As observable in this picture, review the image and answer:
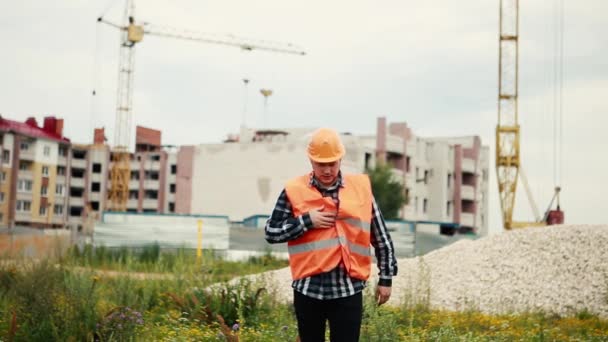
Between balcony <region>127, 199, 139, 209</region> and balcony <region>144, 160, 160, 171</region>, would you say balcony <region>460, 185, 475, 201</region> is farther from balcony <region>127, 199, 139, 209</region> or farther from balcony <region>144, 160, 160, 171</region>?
balcony <region>127, 199, 139, 209</region>

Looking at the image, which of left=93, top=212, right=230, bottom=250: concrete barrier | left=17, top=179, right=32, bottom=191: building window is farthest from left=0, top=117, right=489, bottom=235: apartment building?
left=93, top=212, right=230, bottom=250: concrete barrier

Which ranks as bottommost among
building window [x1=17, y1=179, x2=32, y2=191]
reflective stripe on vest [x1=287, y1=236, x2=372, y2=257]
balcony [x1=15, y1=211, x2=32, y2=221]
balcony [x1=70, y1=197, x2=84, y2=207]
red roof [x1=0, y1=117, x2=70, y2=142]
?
reflective stripe on vest [x1=287, y1=236, x2=372, y2=257]

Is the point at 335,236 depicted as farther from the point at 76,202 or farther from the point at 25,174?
the point at 76,202

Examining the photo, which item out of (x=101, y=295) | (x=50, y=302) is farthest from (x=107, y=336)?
(x=101, y=295)

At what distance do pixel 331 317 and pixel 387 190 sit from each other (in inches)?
2614

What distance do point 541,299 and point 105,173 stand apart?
98.7 m

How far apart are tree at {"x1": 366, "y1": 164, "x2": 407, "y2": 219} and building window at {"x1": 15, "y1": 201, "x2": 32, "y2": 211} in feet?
134

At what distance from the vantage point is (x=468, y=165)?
3568 inches

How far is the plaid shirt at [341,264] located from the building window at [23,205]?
3601 inches

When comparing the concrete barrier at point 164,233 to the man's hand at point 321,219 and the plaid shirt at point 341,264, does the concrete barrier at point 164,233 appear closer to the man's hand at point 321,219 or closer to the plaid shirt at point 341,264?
the plaid shirt at point 341,264

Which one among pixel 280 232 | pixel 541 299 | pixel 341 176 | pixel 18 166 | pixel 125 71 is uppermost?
pixel 125 71

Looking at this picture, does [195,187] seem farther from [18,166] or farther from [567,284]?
[567,284]

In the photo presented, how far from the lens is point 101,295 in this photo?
33.3ft

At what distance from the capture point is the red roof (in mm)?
90250
